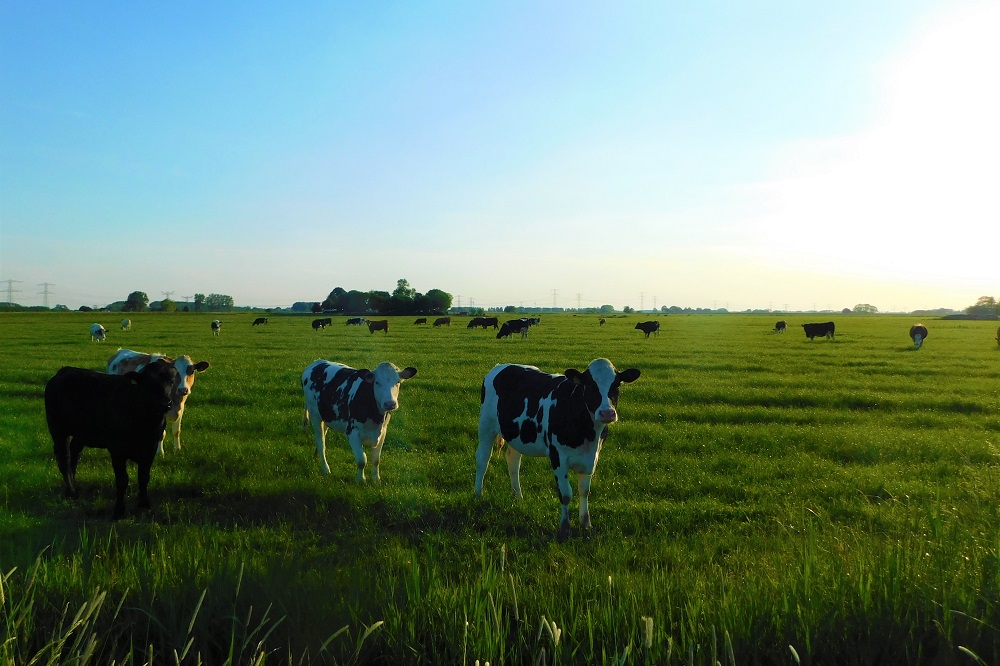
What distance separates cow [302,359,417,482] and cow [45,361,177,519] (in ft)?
7.84

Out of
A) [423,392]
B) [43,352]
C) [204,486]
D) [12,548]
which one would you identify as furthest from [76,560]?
[43,352]

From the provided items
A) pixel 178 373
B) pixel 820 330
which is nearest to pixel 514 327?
pixel 820 330

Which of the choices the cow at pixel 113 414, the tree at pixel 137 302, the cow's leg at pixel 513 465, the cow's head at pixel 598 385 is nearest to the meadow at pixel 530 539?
the cow's leg at pixel 513 465

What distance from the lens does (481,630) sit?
2.89 meters

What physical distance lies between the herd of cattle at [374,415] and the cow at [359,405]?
0.02 metres

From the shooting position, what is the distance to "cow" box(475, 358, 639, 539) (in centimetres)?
709

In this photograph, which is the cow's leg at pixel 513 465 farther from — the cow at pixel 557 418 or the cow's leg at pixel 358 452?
the cow's leg at pixel 358 452

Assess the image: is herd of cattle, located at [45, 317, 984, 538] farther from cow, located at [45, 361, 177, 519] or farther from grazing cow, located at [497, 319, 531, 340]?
grazing cow, located at [497, 319, 531, 340]

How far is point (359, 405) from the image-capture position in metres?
9.54

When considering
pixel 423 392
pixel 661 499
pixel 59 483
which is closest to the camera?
pixel 661 499

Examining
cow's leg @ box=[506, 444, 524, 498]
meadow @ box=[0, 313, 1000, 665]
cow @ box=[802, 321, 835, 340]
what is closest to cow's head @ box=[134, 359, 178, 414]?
meadow @ box=[0, 313, 1000, 665]

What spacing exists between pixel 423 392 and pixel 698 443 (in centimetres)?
866

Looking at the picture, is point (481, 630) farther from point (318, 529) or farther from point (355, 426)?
point (355, 426)

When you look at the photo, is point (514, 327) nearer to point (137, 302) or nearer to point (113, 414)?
point (113, 414)
